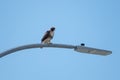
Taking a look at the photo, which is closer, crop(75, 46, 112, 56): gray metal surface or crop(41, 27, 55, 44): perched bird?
crop(75, 46, 112, 56): gray metal surface

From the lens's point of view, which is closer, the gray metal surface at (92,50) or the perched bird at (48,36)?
the gray metal surface at (92,50)

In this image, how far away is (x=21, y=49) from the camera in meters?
12.8

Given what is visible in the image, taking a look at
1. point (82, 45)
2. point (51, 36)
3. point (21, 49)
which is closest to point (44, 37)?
point (51, 36)

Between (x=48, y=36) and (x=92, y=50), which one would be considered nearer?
(x=92, y=50)

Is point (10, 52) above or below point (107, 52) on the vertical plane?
below

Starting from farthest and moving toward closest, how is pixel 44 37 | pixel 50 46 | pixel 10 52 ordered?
pixel 44 37, pixel 50 46, pixel 10 52

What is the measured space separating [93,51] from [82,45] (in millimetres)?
486

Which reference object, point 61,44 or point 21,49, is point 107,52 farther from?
point 21,49

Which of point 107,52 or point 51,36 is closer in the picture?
point 107,52

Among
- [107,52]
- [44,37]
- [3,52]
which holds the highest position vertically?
[44,37]

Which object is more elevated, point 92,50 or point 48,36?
point 48,36

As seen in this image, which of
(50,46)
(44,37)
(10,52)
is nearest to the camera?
(10,52)

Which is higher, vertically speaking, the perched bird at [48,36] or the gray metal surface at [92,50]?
the perched bird at [48,36]

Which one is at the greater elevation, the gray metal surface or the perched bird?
the perched bird
